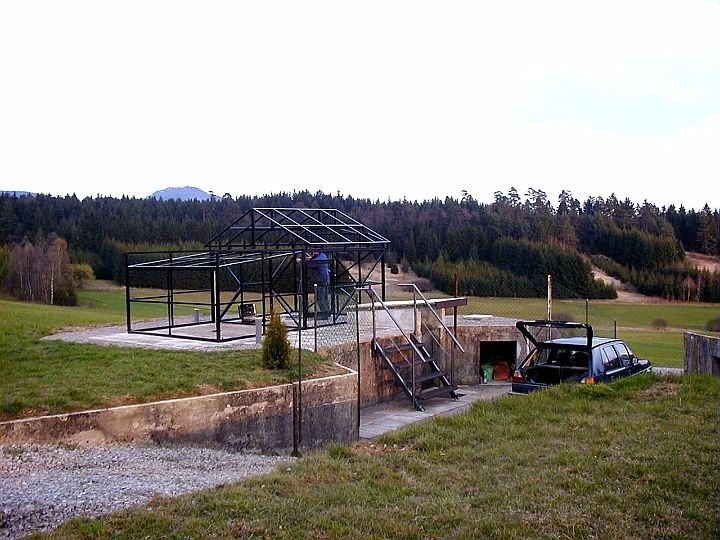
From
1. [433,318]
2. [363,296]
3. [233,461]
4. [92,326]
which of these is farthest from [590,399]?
[92,326]

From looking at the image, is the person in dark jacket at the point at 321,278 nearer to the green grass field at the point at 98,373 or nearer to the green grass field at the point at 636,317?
the green grass field at the point at 98,373

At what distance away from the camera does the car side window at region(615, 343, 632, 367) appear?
12.4 metres

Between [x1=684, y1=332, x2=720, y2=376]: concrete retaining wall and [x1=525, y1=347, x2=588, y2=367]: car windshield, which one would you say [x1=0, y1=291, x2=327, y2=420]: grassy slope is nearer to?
[x1=525, y1=347, x2=588, y2=367]: car windshield

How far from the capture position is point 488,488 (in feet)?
20.7

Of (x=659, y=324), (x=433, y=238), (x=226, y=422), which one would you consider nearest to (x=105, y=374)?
(x=226, y=422)

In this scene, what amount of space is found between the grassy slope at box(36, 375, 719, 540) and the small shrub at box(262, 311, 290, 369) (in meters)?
3.55

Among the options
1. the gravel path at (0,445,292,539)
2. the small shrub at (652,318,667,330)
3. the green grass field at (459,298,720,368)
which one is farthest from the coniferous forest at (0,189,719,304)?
the gravel path at (0,445,292,539)

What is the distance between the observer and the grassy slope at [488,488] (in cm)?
529

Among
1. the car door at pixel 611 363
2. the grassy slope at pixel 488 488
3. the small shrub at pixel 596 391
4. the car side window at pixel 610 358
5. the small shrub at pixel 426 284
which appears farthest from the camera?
the small shrub at pixel 426 284

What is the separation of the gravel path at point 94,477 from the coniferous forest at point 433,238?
103 feet

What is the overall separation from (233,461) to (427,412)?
23.1 ft

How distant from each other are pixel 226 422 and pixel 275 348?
2.05 metres

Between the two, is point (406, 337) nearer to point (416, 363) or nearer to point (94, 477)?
point (416, 363)

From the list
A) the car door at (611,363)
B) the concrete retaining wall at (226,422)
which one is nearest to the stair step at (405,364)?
the concrete retaining wall at (226,422)
